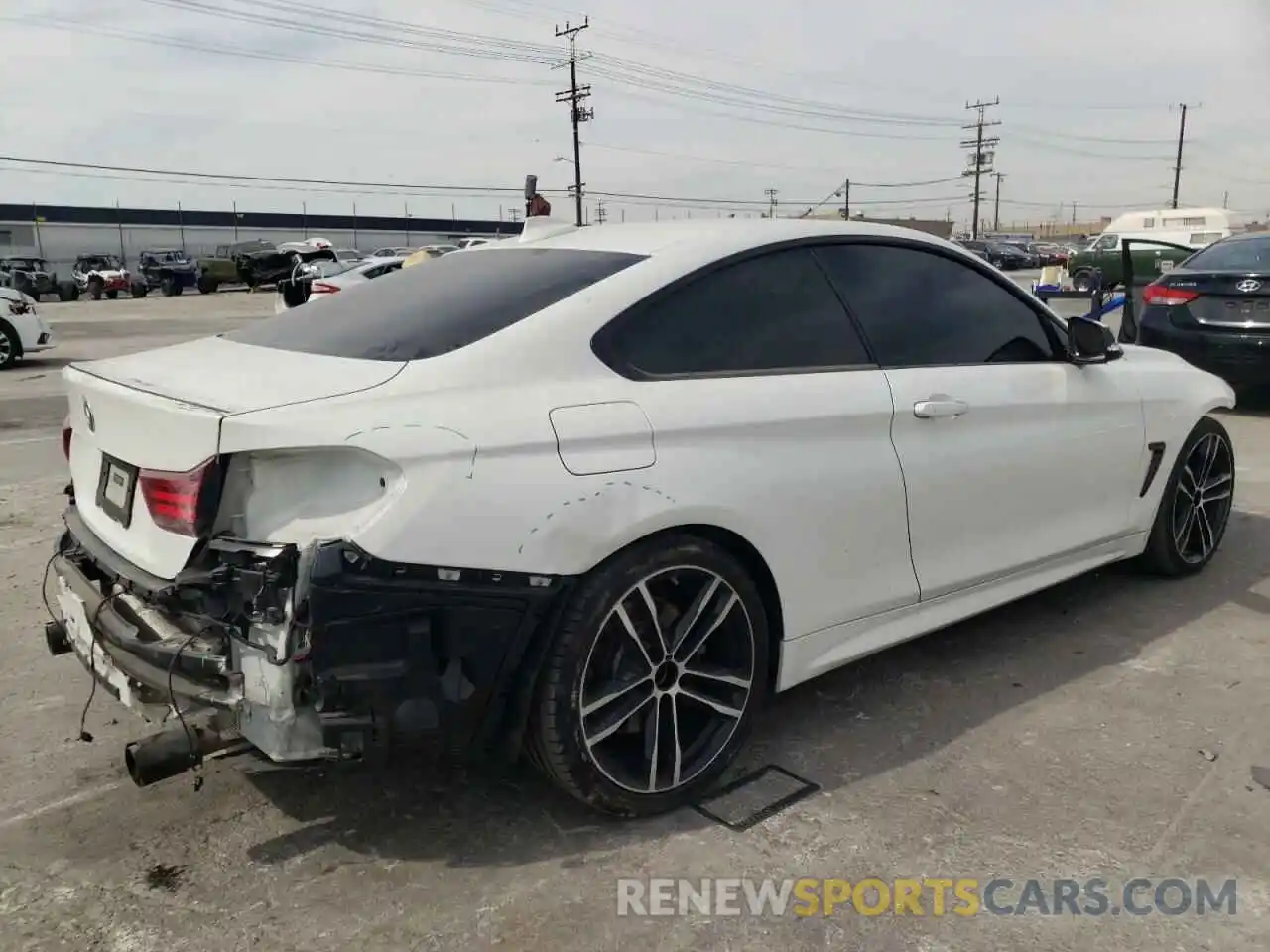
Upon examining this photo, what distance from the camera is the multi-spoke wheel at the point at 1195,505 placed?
4.42m

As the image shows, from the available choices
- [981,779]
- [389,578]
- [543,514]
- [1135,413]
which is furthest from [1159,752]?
[389,578]

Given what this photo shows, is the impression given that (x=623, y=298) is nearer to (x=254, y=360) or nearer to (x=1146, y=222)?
(x=254, y=360)

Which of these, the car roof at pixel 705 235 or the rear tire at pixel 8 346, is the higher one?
the car roof at pixel 705 235

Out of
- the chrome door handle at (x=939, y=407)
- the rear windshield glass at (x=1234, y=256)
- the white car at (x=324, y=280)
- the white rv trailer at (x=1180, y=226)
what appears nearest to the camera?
the chrome door handle at (x=939, y=407)

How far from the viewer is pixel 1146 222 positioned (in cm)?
3462

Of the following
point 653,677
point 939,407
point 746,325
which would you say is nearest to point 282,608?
point 653,677

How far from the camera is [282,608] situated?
7.25 feet

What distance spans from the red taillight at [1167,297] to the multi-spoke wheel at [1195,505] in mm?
4005

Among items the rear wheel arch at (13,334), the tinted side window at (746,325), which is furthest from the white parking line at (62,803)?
the rear wheel arch at (13,334)

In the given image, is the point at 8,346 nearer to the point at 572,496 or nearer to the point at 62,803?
the point at 62,803

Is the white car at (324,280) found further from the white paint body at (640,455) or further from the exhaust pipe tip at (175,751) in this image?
the exhaust pipe tip at (175,751)

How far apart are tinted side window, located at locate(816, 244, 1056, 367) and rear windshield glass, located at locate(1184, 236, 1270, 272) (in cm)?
545

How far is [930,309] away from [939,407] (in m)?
0.40

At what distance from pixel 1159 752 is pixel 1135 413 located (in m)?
1.49
